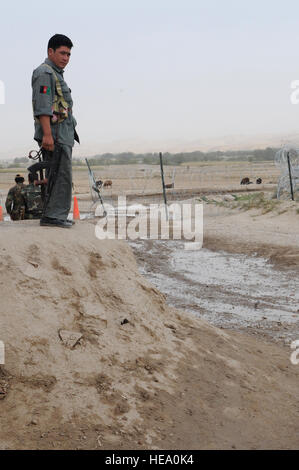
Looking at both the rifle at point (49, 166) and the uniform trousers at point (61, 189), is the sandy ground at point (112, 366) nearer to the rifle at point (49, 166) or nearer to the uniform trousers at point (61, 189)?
the uniform trousers at point (61, 189)

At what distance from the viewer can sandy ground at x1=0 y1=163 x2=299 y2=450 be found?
355cm

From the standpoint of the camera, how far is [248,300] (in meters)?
7.77

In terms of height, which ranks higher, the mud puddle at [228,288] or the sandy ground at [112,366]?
the sandy ground at [112,366]

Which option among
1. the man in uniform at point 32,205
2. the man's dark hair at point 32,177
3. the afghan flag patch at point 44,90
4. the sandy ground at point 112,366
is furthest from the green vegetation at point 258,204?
the afghan flag patch at point 44,90

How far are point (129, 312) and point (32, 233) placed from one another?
105 centimetres

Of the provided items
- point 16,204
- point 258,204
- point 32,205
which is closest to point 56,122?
point 32,205

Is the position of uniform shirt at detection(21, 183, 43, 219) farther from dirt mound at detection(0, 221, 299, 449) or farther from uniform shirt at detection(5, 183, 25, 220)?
dirt mound at detection(0, 221, 299, 449)

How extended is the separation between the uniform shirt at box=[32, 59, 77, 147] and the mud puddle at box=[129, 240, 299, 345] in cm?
296

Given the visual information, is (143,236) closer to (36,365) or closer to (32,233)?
(32,233)

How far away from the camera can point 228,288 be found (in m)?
8.53

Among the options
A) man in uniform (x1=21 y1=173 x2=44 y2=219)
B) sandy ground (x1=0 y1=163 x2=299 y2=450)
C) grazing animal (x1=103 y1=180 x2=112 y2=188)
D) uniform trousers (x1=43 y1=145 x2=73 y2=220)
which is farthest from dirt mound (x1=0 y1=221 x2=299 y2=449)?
grazing animal (x1=103 y1=180 x2=112 y2=188)

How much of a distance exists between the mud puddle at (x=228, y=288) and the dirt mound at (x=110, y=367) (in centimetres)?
148

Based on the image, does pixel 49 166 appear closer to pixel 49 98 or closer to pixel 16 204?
pixel 49 98

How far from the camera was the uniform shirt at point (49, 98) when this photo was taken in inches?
184
